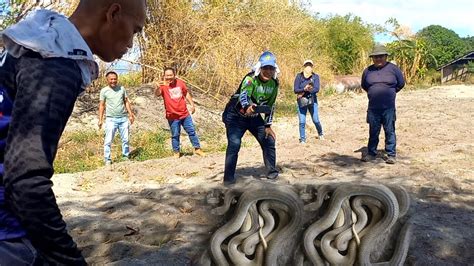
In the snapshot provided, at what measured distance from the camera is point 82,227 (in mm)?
5172

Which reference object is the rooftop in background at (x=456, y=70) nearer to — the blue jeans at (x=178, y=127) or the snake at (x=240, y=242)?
the blue jeans at (x=178, y=127)

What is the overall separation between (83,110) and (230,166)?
735cm

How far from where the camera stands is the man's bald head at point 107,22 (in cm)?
141

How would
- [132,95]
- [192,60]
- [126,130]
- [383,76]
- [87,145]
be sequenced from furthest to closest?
[192,60] → [132,95] → [87,145] → [126,130] → [383,76]

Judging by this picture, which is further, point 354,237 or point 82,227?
point 82,227

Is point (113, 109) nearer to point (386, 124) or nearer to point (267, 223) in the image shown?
point (386, 124)

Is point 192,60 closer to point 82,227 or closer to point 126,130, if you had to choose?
point 126,130

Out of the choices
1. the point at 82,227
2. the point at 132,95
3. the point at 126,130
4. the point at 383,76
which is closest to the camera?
the point at 82,227

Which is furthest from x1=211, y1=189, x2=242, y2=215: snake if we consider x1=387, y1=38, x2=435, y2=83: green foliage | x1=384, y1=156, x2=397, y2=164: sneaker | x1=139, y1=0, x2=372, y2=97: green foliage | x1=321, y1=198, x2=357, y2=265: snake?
x1=387, y1=38, x2=435, y2=83: green foliage

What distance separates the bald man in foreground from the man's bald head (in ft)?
0.17

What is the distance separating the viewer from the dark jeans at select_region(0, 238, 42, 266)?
1290 mm

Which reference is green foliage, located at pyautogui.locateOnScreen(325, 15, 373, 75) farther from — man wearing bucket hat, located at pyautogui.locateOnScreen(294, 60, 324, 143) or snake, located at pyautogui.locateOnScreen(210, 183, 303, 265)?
snake, located at pyautogui.locateOnScreen(210, 183, 303, 265)

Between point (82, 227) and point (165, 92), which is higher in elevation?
point (165, 92)

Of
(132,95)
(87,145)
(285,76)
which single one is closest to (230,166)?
(87,145)
